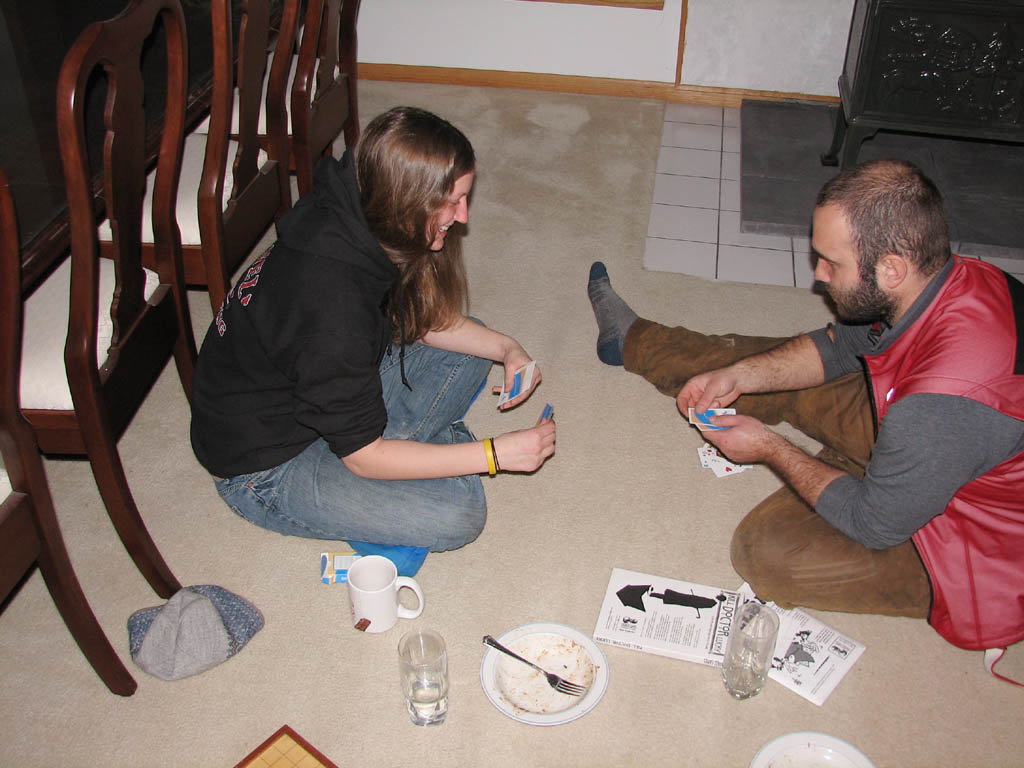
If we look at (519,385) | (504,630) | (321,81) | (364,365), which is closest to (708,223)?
(321,81)

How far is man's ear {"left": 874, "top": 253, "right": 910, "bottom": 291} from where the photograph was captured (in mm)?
1679

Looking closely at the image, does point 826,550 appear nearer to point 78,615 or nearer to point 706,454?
point 706,454

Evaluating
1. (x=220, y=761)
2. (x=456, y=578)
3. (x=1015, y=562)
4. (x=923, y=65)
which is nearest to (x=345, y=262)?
(x=456, y=578)

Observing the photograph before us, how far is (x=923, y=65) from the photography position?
3.09 metres

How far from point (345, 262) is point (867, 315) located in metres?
1.01

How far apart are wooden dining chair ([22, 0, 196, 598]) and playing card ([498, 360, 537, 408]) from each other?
2.48 feet

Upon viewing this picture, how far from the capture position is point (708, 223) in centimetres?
333

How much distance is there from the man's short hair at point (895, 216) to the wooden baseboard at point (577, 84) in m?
2.57

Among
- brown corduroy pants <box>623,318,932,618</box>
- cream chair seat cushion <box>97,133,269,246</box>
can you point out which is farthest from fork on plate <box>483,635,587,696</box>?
cream chair seat cushion <box>97,133,269,246</box>

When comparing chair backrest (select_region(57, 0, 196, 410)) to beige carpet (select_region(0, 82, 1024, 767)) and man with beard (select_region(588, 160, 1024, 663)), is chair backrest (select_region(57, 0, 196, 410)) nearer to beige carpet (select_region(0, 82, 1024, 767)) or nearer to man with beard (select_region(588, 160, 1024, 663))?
beige carpet (select_region(0, 82, 1024, 767))

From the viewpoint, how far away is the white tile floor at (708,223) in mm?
3072

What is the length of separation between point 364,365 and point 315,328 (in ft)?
0.35

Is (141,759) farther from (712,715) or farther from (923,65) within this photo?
(923,65)

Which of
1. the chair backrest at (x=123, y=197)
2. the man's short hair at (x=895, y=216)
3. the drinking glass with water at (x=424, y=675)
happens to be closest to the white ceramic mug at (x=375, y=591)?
the drinking glass with water at (x=424, y=675)
